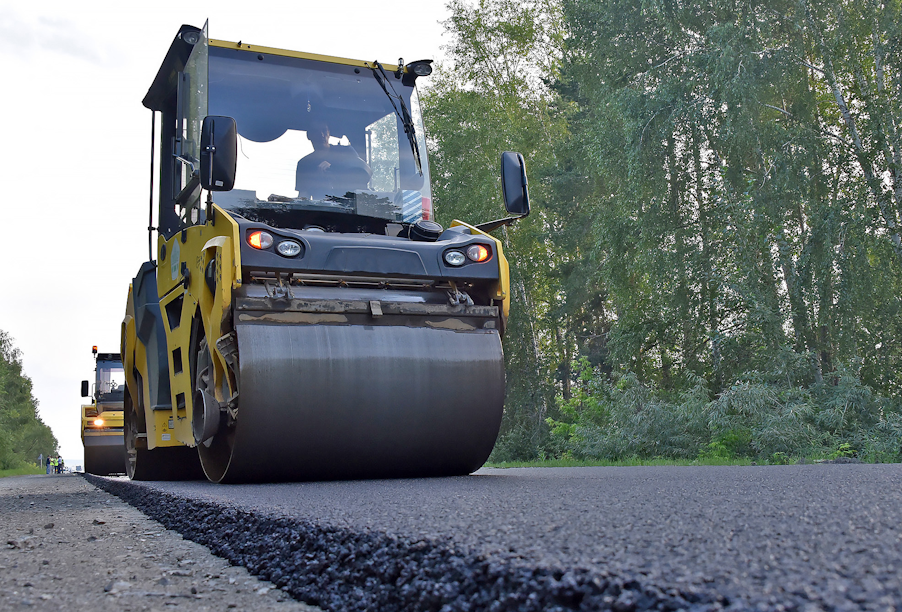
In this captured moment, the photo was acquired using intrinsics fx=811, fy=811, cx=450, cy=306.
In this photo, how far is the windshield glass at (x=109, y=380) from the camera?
1800 centimetres

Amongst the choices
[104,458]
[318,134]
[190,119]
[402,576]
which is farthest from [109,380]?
[402,576]

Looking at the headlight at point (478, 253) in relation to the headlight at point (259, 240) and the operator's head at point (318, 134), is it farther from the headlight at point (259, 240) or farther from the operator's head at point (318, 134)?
the operator's head at point (318, 134)

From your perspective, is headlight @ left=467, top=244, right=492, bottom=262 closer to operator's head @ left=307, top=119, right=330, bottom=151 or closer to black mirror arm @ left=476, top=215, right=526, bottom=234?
black mirror arm @ left=476, top=215, right=526, bottom=234

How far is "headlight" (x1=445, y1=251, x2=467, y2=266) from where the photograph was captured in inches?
198

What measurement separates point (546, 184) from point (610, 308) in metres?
3.77

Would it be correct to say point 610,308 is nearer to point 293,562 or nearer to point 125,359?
point 125,359

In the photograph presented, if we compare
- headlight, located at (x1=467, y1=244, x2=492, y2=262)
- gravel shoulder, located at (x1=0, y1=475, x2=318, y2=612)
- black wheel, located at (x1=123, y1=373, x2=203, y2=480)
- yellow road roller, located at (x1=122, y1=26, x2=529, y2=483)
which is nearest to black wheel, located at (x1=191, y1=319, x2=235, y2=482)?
yellow road roller, located at (x1=122, y1=26, x2=529, y2=483)

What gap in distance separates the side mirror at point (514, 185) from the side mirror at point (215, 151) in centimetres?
200

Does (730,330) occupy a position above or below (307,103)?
below

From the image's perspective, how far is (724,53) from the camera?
12500 mm

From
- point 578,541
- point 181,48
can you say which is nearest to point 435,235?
point 181,48

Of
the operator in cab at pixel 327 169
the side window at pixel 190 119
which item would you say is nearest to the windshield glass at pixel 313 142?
the operator in cab at pixel 327 169

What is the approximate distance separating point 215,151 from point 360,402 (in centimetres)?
177

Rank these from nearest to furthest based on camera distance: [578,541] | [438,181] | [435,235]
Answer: [578,541]
[435,235]
[438,181]
